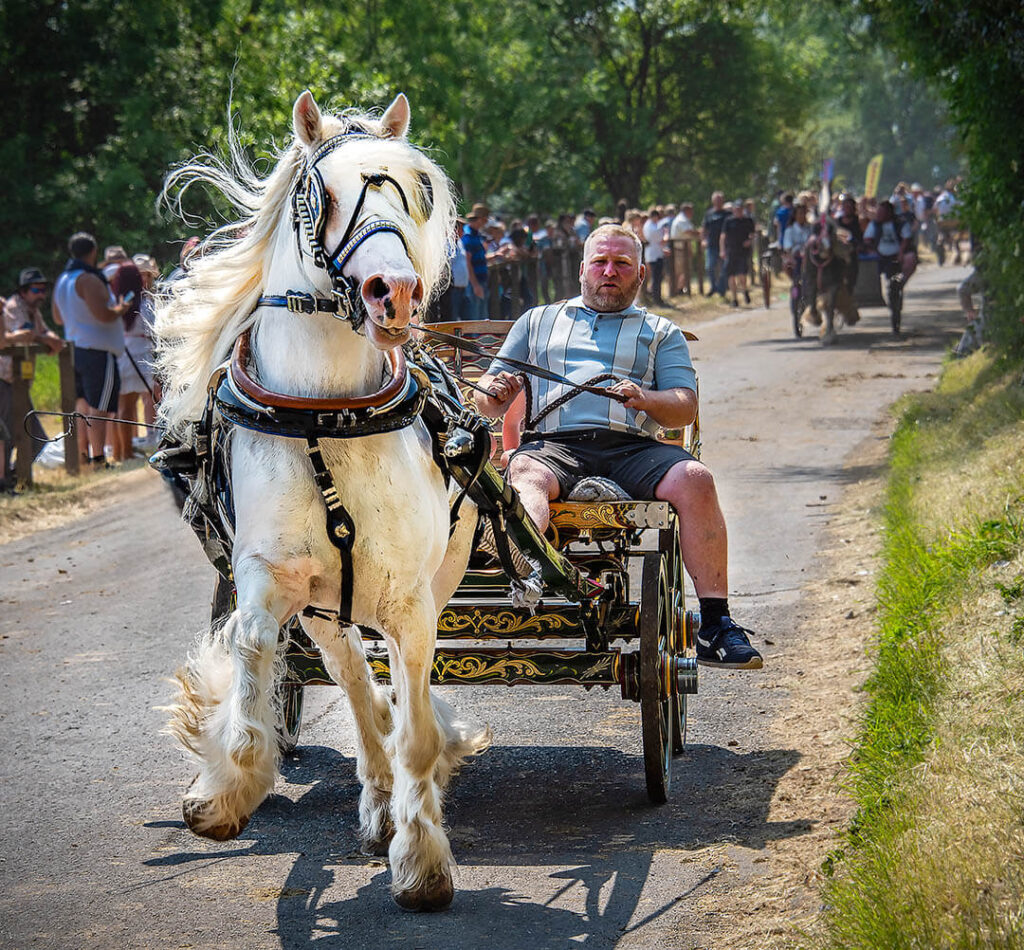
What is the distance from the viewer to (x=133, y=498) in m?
13.6

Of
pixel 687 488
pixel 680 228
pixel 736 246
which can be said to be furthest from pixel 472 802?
pixel 680 228

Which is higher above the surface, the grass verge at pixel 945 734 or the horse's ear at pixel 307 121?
the horse's ear at pixel 307 121

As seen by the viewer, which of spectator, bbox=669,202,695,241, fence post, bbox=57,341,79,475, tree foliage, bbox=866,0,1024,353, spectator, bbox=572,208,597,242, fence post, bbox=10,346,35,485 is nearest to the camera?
tree foliage, bbox=866,0,1024,353

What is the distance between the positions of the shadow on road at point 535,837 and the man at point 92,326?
862 centimetres

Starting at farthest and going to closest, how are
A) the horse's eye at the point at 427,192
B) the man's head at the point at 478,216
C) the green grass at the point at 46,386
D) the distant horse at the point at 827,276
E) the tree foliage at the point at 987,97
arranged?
1. the distant horse at the point at 827,276
2. the man's head at the point at 478,216
3. the green grass at the point at 46,386
4. the tree foliage at the point at 987,97
5. the horse's eye at the point at 427,192

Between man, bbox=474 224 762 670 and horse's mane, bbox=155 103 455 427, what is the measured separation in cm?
137

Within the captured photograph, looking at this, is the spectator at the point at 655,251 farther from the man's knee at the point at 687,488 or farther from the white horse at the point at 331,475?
the white horse at the point at 331,475

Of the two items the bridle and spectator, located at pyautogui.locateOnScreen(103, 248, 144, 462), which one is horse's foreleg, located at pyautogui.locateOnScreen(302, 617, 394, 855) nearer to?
the bridle

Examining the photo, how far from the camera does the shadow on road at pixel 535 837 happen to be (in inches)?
176

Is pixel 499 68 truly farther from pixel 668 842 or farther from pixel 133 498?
pixel 668 842

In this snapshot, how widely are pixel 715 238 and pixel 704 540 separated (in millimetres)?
24676

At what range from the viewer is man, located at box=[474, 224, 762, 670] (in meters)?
5.82

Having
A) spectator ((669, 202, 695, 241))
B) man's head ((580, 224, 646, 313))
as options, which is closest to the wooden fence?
man's head ((580, 224, 646, 313))

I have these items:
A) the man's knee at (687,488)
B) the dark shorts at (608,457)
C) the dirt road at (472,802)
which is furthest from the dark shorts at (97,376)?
the man's knee at (687,488)
